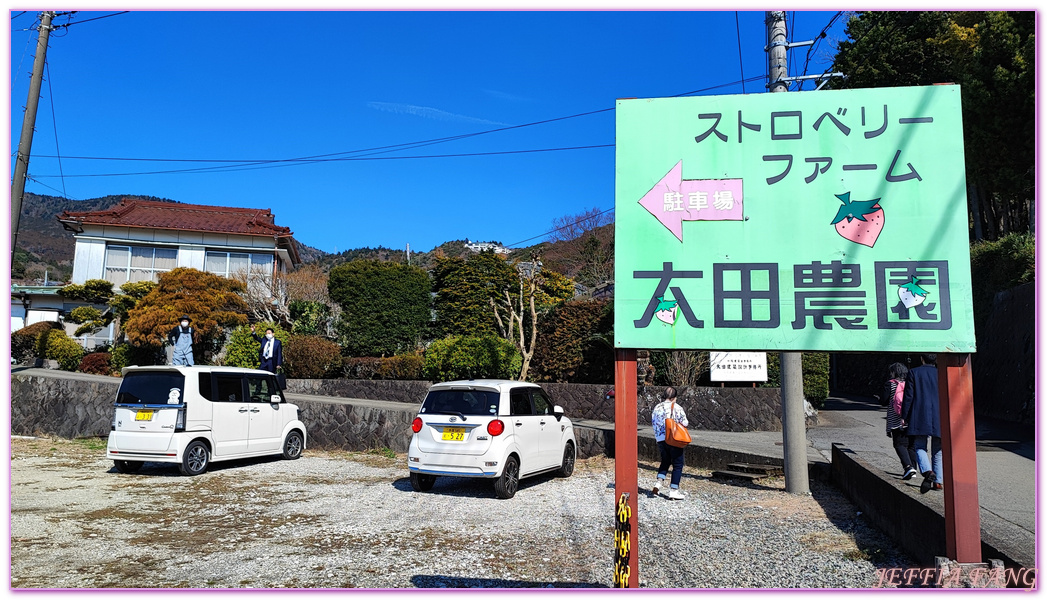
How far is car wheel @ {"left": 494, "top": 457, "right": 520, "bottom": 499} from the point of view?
27.7 ft

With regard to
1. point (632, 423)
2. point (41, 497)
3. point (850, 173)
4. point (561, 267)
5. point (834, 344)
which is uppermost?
point (561, 267)

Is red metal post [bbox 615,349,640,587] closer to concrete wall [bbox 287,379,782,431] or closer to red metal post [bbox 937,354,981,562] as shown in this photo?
red metal post [bbox 937,354,981,562]

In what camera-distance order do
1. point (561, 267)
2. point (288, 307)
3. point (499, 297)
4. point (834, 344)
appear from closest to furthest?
point (834, 344)
point (499, 297)
point (288, 307)
point (561, 267)

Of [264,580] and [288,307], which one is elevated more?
[288,307]

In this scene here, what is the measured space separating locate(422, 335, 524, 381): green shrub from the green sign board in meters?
12.4

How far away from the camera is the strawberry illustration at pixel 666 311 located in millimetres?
3840

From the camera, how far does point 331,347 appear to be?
19.7 metres

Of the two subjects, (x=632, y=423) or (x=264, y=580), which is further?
(x=264, y=580)

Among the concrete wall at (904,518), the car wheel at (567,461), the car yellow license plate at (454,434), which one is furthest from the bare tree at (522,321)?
the concrete wall at (904,518)

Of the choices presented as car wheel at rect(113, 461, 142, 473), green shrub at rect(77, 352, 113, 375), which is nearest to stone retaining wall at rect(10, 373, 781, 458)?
car wheel at rect(113, 461, 142, 473)

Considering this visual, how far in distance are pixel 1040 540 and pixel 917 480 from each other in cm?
423

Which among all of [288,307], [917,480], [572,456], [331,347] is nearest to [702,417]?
[572,456]

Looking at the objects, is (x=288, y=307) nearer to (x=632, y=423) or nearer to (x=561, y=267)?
(x=561, y=267)

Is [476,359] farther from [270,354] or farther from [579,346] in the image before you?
[270,354]
